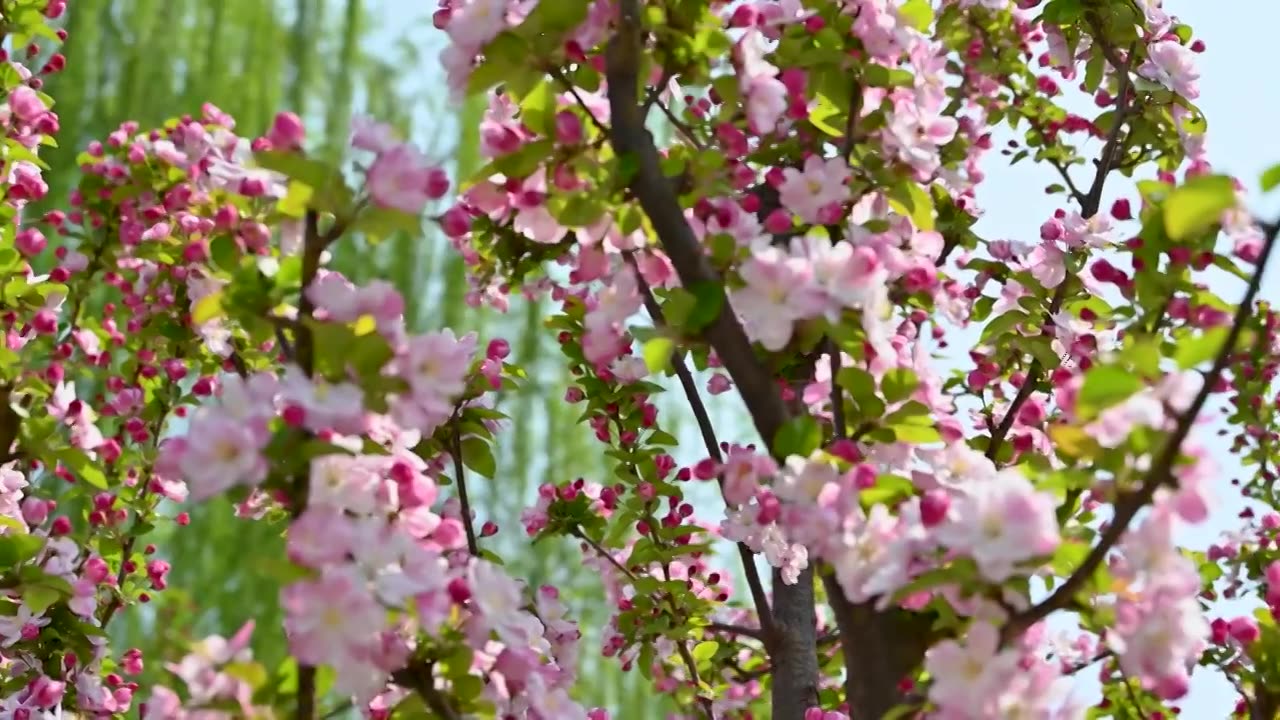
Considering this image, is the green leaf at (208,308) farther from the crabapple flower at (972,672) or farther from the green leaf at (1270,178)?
the green leaf at (1270,178)

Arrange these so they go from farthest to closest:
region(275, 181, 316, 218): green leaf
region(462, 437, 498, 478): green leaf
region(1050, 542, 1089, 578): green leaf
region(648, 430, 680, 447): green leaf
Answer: region(648, 430, 680, 447): green leaf < region(462, 437, 498, 478): green leaf < region(275, 181, 316, 218): green leaf < region(1050, 542, 1089, 578): green leaf

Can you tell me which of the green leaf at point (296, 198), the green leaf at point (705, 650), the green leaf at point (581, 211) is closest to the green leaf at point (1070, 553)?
the green leaf at point (581, 211)

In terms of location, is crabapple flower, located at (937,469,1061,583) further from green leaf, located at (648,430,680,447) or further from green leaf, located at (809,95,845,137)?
green leaf, located at (648,430,680,447)

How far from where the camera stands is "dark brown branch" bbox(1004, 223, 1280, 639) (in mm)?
1189

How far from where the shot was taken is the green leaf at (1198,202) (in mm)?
1196

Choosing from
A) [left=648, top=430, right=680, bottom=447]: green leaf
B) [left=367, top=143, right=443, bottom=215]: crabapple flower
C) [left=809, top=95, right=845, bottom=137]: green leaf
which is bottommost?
[left=367, top=143, right=443, bottom=215]: crabapple flower

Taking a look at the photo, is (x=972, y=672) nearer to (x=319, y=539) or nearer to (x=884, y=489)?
(x=884, y=489)

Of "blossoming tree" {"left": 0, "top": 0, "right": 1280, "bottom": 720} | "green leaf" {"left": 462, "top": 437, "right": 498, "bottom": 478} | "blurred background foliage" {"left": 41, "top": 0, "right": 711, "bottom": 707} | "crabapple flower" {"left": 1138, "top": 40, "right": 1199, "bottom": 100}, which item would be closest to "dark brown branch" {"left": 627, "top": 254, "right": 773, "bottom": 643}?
"blossoming tree" {"left": 0, "top": 0, "right": 1280, "bottom": 720}

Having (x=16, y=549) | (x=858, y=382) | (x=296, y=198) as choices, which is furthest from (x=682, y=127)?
(x=16, y=549)

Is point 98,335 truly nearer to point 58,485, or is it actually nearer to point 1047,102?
point 1047,102

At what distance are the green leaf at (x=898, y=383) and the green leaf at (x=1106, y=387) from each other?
13.3 inches

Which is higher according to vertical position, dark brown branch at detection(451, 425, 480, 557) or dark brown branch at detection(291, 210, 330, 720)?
dark brown branch at detection(451, 425, 480, 557)

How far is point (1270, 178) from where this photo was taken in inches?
48.4

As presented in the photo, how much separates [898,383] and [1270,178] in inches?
17.5
